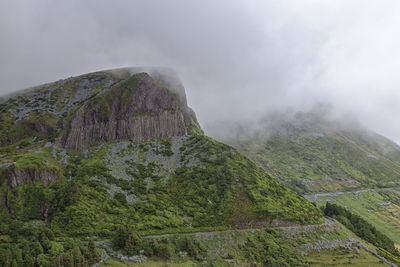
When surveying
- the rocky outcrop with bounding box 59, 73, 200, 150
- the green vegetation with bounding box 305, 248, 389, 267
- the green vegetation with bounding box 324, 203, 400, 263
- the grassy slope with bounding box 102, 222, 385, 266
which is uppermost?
the rocky outcrop with bounding box 59, 73, 200, 150

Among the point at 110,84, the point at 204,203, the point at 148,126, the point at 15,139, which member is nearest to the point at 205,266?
the point at 204,203

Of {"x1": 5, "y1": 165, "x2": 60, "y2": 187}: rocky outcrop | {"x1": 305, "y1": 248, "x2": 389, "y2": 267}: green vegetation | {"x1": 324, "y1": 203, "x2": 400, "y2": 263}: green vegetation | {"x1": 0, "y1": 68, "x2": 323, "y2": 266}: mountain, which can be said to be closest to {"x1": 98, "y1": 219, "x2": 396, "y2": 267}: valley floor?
{"x1": 305, "y1": 248, "x2": 389, "y2": 267}: green vegetation

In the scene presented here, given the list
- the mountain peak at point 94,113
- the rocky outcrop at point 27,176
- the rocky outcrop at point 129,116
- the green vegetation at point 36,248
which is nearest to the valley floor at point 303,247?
the green vegetation at point 36,248

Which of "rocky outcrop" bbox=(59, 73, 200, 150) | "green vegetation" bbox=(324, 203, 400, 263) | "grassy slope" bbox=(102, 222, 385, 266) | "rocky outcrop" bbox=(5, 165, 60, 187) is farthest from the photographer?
"rocky outcrop" bbox=(59, 73, 200, 150)

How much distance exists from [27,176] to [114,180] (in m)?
29.5

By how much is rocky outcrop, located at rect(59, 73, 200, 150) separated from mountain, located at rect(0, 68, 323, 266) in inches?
22.7

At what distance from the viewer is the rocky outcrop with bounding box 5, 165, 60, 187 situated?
236ft

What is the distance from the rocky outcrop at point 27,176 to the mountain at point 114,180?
0.33 meters

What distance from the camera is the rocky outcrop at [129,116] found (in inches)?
4611

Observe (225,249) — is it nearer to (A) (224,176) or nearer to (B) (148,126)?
(A) (224,176)

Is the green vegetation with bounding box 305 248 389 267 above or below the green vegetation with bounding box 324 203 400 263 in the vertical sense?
above

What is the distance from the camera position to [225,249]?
6875 centimetres

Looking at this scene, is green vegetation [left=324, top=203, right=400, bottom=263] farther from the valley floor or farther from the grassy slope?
the grassy slope

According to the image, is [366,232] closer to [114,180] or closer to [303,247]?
[303,247]
